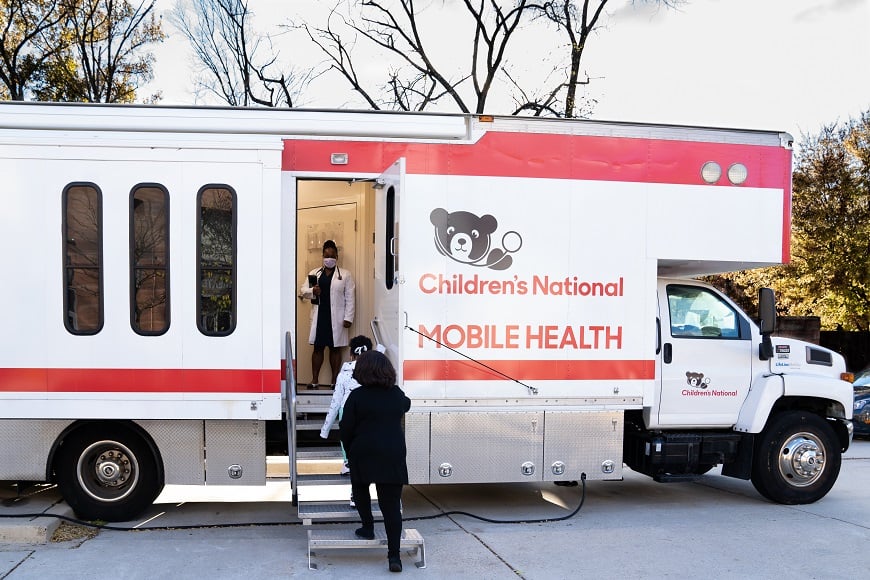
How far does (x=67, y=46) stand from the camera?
22.1m

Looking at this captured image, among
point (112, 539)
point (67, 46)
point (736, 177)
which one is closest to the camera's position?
point (112, 539)

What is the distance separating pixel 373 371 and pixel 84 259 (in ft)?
9.14

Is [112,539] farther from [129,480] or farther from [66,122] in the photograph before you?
[66,122]

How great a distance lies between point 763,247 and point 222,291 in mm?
5011

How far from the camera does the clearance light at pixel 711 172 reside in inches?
302

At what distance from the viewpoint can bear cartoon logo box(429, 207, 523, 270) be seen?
720cm

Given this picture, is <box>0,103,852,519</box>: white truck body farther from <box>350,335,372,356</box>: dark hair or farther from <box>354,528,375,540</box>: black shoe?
<box>354,528,375,540</box>: black shoe

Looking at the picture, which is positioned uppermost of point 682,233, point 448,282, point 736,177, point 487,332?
point 736,177

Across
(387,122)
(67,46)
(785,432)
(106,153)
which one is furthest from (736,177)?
(67,46)

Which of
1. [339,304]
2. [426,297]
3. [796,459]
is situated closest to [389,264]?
[426,297]

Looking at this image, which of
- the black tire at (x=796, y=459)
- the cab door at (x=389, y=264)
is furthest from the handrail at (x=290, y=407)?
the black tire at (x=796, y=459)

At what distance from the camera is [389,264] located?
7.54 meters

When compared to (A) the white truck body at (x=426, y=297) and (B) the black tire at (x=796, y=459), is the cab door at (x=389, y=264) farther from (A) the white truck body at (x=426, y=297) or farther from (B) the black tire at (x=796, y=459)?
(B) the black tire at (x=796, y=459)

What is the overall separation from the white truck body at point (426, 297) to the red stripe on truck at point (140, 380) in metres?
0.02
